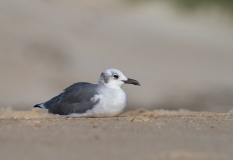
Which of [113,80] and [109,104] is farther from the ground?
[113,80]

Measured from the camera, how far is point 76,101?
8055mm

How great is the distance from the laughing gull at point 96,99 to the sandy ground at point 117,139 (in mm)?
751

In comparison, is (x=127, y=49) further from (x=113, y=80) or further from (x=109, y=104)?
(x=109, y=104)

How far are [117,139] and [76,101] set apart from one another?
2.61 metres

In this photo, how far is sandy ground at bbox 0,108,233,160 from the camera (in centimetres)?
490

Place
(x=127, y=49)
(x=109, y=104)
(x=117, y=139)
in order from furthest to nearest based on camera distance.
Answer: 1. (x=127, y=49)
2. (x=109, y=104)
3. (x=117, y=139)

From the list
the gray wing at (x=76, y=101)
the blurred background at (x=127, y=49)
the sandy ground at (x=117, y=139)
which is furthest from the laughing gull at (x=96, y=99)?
the blurred background at (x=127, y=49)

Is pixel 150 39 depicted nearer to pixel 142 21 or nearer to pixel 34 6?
pixel 142 21

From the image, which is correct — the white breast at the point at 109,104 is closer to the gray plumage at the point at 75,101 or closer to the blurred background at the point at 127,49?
the gray plumage at the point at 75,101

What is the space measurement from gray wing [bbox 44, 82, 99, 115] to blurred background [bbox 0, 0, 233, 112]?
6106mm

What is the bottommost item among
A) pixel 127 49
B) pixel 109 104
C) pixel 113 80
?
pixel 109 104

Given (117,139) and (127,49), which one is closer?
(117,139)

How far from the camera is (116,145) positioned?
5.21m

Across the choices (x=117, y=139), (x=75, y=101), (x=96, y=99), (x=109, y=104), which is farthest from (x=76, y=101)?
(x=117, y=139)
